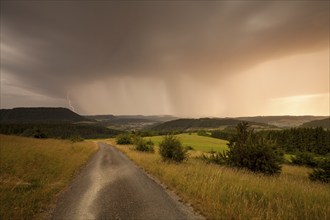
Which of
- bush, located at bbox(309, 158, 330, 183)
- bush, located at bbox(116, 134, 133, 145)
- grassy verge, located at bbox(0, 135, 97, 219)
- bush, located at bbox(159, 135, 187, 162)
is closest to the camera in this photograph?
grassy verge, located at bbox(0, 135, 97, 219)

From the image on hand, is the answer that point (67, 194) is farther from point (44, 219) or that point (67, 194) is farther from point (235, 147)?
point (235, 147)

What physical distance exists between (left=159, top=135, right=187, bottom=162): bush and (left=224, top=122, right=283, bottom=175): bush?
547cm

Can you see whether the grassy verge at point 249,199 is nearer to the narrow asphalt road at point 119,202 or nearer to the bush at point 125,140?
the narrow asphalt road at point 119,202

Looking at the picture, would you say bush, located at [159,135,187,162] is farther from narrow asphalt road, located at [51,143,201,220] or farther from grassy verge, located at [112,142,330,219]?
narrow asphalt road, located at [51,143,201,220]

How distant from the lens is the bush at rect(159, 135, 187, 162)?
2250 centimetres

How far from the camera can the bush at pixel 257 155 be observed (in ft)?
58.3

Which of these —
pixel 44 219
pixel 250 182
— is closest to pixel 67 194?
pixel 44 219

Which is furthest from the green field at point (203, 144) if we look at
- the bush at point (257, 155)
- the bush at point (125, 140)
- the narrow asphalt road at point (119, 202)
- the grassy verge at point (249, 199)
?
the grassy verge at point (249, 199)

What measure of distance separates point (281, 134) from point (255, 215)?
4644 inches

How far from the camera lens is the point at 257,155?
18.2 m

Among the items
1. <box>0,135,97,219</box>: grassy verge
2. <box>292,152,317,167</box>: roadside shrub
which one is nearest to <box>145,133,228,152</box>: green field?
<box>292,152,317,167</box>: roadside shrub

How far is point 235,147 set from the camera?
19.8 m

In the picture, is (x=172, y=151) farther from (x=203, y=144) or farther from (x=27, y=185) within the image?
(x=203, y=144)

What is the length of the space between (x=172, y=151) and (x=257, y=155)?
8605mm
